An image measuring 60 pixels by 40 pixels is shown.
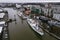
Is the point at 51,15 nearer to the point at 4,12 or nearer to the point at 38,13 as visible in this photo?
the point at 38,13

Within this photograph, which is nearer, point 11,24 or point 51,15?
point 11,24

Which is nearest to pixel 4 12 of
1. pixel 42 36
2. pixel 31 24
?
pixel 31 24

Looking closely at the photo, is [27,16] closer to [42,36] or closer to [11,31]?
[11,31]

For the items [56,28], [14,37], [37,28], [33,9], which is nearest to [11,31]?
[14,37]

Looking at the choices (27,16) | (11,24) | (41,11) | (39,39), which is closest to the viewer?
(39,39)

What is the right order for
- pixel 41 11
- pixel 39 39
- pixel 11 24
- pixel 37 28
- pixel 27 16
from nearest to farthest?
pixel 39 39 < pixel 37 28 < pixel 11 24 < pixel 27 16 < pixel 41 11

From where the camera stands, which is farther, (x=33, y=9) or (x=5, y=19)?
(x=33, y=9)

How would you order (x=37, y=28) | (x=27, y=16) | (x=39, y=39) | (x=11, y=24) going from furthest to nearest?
(x=27, y=16), (x=11, y=24), (x=37, y=28), (x=39, y=39)

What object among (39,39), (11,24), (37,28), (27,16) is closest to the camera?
(39,39)
